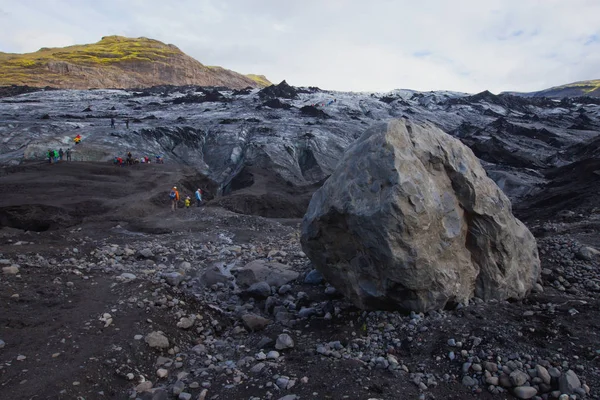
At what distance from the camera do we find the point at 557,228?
1223 centimetres

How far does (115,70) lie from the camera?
10019 cm

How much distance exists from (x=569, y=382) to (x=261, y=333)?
478cm

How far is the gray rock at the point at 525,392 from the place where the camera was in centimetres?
485

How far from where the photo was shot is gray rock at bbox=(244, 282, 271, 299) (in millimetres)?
9195

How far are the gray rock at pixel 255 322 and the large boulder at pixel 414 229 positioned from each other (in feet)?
4.92

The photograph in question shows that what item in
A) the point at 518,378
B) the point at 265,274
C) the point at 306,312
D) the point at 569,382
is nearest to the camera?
the point at 569,382

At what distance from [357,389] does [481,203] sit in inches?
174

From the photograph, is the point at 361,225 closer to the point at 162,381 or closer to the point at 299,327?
the point at 299,327

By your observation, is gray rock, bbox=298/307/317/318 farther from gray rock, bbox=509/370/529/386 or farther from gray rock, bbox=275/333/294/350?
gray rock, bbox=509/370/529/386

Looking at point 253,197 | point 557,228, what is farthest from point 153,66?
point 557,228

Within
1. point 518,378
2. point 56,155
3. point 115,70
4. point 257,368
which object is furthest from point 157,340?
point 115,70

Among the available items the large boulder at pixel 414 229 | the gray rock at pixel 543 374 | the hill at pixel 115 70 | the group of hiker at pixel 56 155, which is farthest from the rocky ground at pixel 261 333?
the hill at pixel 115 70

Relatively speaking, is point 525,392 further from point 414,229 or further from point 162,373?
point 162,373

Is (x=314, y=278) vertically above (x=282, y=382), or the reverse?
(x=314, y=278)
